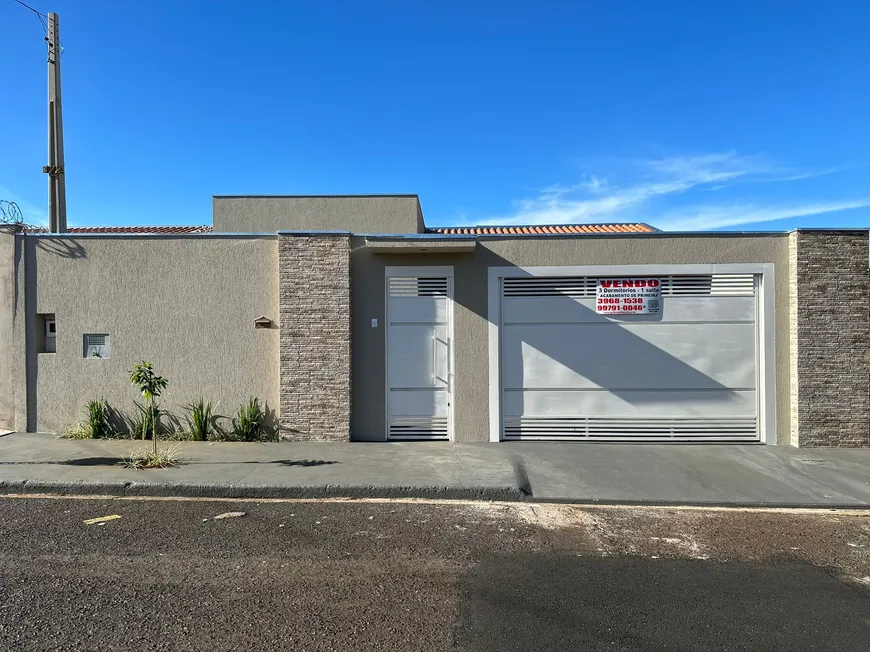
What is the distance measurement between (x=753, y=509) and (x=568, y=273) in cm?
426

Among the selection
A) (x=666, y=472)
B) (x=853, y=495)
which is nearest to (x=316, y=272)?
(x=666, y=472)

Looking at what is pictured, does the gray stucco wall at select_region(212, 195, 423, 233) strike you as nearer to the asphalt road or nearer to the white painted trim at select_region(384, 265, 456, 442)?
the white painted trim at select_region(384, 265, 456, 442)

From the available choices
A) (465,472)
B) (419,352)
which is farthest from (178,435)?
(465,472)

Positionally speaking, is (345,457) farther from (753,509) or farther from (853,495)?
(853,495)

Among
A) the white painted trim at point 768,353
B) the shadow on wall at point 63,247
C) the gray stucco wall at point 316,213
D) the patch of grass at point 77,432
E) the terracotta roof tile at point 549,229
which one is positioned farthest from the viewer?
the terracotta roof tile at point 549,229

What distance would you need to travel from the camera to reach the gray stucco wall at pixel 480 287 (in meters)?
8.72

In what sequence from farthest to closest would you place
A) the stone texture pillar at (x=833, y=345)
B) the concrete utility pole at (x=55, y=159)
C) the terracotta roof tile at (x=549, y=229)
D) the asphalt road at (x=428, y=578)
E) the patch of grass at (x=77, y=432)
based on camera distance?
1. the terracotta roof tile at (x=549, y=229)
2. the concrete utility pole at (x=55, y=159)
3. the patch of grass at (x=77, y=432)
4. the stone texture pillar at (x=833, y=345)
5. the asphalt road at (x=428, y=578)

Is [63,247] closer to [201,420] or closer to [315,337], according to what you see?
[201,420]

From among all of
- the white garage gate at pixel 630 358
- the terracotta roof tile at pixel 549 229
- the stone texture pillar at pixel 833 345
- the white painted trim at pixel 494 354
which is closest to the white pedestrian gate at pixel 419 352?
the white painted trim at pixel 494 354

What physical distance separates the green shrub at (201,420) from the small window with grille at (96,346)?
1715 mm

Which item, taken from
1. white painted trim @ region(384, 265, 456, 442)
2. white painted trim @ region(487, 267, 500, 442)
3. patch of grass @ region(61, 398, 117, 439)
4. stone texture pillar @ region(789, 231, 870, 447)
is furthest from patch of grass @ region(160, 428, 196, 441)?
stone texture pillar @ region(789, 231, 870, 447)

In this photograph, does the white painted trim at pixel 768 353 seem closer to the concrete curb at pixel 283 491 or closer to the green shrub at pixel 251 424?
the concrete curb at pixel 283 491

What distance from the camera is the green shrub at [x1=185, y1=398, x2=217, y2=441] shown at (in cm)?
883

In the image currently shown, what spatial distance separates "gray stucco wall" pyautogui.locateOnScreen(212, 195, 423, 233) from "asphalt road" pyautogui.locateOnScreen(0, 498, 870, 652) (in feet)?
38.8
